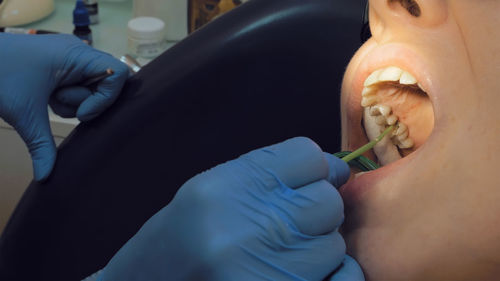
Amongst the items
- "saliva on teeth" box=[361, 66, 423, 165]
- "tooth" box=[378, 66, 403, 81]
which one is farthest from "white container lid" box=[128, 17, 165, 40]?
"tooth" box=[378, 66, 403, 81]

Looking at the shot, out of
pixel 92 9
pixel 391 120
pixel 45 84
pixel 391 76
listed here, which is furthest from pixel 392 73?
pixel 92 9

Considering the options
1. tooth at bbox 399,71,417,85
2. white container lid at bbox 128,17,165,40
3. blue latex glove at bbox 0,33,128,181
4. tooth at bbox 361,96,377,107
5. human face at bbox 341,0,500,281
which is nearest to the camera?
human face at bbox 341,0,500,281

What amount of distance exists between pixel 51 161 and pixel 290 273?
22.1 inches

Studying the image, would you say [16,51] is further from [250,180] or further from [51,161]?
[250,180]

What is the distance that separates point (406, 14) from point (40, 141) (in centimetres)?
69

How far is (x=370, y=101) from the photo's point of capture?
855mm

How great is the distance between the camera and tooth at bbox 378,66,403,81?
77 cm

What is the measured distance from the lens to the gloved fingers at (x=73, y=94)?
1.12m

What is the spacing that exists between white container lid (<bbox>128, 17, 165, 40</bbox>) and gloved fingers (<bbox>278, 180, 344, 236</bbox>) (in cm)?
94

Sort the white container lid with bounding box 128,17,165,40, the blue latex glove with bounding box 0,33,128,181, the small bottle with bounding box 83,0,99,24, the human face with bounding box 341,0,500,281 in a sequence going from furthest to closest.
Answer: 1. the small bottle with bounding box 83,0,99,24
2. the white container lid with bounding box 128,17,165,40
3. the blue latex glove with bounding box 0,33,128,181
4. the human face with bounding box 341,0,500,281

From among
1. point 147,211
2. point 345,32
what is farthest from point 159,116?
point 345,32

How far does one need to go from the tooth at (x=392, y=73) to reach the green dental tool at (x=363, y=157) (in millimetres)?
98

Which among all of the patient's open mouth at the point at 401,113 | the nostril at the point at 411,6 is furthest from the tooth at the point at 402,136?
the nostril at the point at 411,6

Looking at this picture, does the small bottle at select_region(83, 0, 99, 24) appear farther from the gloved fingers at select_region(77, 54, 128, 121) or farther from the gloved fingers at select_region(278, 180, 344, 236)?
the gloved fingers at select_region(278, 180, 344, 236)
